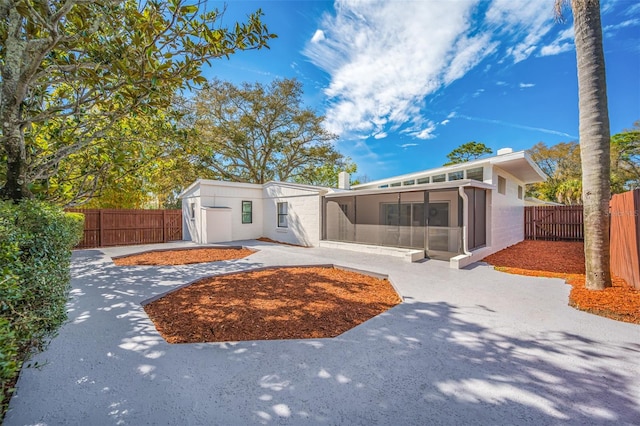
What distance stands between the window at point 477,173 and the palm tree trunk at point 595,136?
5.28 m

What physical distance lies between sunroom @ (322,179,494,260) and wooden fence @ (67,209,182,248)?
30.8ft

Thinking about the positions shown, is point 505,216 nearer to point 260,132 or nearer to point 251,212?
point 251,212

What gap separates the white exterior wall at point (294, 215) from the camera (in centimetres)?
1199

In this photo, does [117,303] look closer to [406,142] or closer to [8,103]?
[8,103]

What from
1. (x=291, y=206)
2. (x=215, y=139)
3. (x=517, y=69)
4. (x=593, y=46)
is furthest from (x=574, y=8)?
(x=215, y=139)

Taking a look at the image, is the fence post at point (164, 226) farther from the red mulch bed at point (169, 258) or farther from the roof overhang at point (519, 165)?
the roof overhang at point (519, 165)

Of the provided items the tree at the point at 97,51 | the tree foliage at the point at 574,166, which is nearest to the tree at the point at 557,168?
the tree foliage at the point at 574,166

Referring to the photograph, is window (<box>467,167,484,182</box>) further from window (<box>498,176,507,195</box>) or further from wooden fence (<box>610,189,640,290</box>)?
wooden fence (<box>610,189,640,290</box>)

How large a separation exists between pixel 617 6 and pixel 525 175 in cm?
695

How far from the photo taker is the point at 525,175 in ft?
38.3

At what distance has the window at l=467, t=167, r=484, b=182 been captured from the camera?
387 inches

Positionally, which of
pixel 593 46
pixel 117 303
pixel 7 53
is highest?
pixel 593 46

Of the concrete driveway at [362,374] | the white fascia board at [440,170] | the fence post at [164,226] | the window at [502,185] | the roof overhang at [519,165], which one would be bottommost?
the concrete driveway at [362,374]

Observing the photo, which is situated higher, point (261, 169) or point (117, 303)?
point (261, 169)
